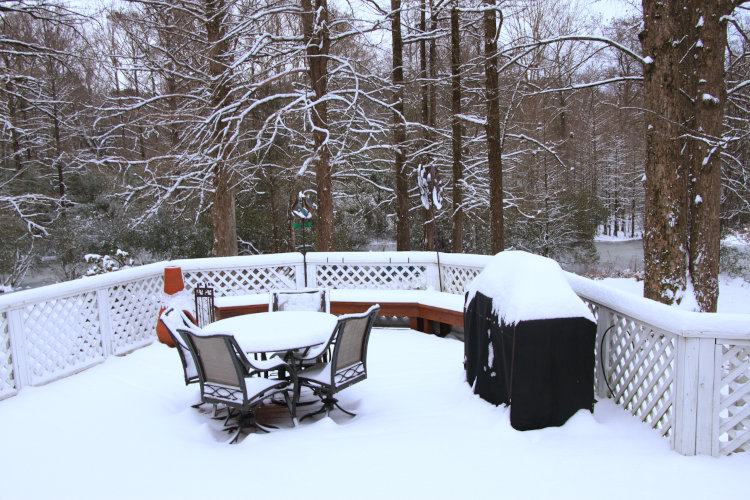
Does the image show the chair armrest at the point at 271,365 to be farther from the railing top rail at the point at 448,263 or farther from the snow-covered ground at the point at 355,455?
the railing top rail at the point at 448,263

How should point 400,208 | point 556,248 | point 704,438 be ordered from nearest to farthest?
point 704,438, point 400,208, point 556,248

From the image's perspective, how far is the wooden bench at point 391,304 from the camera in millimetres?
6324

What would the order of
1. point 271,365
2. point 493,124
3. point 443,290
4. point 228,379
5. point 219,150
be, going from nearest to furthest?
point 228,379 → point 271,365 → point 443,290 → point 493,124 → point 219,150

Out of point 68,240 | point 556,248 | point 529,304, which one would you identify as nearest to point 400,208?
point 556,248

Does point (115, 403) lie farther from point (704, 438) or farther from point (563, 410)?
point (704, 438)

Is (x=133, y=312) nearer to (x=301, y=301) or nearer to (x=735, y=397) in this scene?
(x=301, y=301)

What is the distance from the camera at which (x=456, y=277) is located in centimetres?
670

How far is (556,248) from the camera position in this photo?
17438 mm

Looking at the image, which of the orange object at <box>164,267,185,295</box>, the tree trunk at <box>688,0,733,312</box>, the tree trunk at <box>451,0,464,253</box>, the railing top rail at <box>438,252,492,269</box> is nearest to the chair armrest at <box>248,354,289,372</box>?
the orange object at <box>164,267,185,295</box>

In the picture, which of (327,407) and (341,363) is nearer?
(341,363)

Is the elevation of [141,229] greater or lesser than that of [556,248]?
greater

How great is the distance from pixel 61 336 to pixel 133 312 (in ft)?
3.53

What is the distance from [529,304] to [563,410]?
737mm

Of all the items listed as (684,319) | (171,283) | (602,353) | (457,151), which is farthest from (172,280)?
(457,151)
